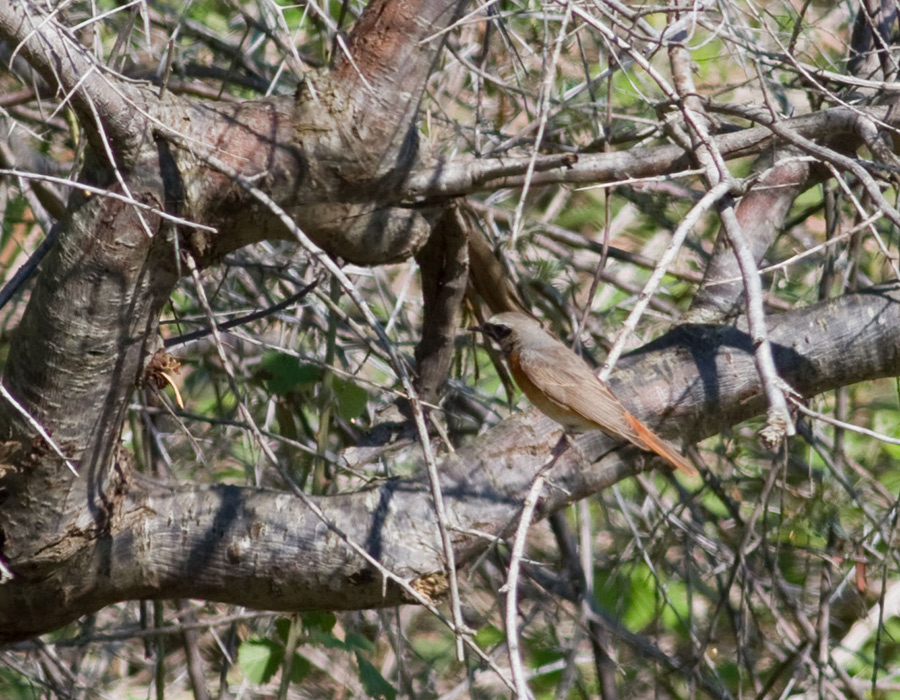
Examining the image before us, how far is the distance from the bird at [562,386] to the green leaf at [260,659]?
44.4 inches

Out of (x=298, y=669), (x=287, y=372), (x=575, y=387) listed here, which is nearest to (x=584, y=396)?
(x=575, y=387)

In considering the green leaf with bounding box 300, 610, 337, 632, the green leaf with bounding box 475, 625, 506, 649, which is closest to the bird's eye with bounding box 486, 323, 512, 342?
the green leaf with bounding box 300, 610, 337, 632

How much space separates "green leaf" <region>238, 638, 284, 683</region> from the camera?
3.25 m

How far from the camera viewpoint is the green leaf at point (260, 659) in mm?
3248

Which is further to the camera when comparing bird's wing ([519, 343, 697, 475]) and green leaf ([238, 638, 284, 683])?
green leaf ([238, 638, 284, 683])

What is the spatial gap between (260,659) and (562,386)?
1300 millimetres

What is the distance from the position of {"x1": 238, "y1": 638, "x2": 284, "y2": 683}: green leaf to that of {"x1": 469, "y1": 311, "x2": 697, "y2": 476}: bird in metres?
1.13

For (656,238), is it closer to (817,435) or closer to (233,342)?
(817,435)

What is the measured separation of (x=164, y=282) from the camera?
251 cm

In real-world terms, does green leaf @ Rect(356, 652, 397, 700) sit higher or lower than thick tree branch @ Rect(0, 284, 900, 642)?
lower

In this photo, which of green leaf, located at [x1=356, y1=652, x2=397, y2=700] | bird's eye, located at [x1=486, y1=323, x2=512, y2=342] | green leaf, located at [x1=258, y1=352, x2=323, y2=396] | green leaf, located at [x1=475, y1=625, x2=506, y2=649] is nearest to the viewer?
green leaf, located at [x1=356, y1=652, x2=397, y2=700]

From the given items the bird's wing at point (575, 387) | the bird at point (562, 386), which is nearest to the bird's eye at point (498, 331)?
the bird at point (562, 386)

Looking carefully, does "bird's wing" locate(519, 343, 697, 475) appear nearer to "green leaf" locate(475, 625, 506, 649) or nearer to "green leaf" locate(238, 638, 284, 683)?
"green leaf" locate(238, 638, 284, 683)

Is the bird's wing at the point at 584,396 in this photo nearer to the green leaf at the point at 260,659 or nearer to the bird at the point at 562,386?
the bird at the point at 562,386
